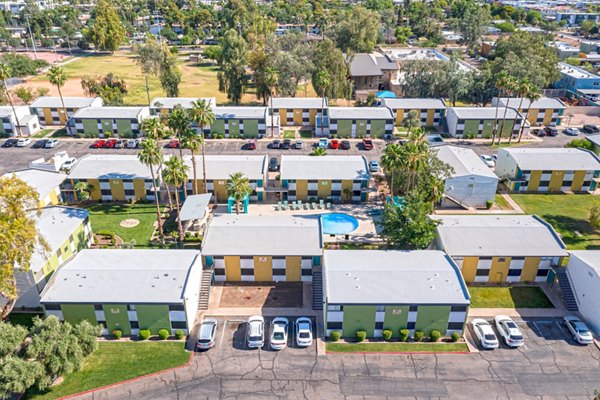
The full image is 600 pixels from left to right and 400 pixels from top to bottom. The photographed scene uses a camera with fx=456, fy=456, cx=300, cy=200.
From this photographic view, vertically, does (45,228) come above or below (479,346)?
above

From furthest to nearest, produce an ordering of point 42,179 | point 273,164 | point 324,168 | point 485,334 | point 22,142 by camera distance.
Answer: point 22,142, point 273,164, point 324,168, point 42,179, point 485,334

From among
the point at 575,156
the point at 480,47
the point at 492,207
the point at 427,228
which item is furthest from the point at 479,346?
the point at 480,47

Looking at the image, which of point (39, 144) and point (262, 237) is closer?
point (262, 237)

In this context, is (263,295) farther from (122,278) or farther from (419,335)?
(419,335)

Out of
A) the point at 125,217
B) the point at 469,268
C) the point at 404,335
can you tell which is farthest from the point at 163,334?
the point at 469,268

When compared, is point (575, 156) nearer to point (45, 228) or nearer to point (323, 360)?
point (323, 360)

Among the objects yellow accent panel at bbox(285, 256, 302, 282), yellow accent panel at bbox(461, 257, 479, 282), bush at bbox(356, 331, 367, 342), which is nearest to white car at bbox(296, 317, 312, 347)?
bush at bbox(356, 331, 367, 342)

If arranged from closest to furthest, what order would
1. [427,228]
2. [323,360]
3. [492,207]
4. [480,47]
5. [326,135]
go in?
1. [323,360]
2. [427,228]
3. [492,207]
4. [326,135]
5. [480,47]
